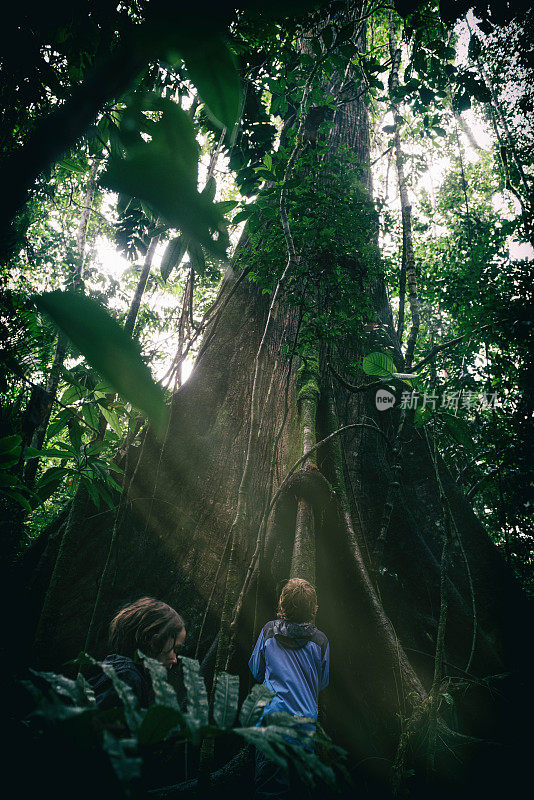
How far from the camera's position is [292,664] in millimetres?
1854

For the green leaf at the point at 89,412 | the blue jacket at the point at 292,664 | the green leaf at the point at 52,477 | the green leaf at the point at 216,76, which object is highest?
the green leaf at the point at 89,412

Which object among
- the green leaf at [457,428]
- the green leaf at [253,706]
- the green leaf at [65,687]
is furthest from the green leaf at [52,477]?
the green leaf at [457,428]

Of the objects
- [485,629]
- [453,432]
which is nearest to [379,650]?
[485,629]

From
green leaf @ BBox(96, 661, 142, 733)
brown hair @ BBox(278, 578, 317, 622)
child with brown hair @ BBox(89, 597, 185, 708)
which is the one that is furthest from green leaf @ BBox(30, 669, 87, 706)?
brown hair @ BBox(278, 578, 317, 622)

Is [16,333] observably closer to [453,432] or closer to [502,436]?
[453,432]

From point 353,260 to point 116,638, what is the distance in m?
2.82

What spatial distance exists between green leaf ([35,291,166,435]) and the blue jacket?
2.11 metres

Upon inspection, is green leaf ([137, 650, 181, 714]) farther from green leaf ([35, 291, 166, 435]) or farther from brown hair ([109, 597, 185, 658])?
brown hair ([109, 597, 185, 658])

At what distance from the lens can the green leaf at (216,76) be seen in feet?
0.84

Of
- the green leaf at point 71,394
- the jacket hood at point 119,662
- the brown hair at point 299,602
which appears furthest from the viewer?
the brown hair at point 299,602

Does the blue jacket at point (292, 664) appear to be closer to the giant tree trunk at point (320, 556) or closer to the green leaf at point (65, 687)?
the giant tree trunk at point (320, 556)

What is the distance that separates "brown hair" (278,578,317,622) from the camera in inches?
74.7

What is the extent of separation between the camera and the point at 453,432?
165 centimetres

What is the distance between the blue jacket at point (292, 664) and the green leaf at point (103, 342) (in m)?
2.11
